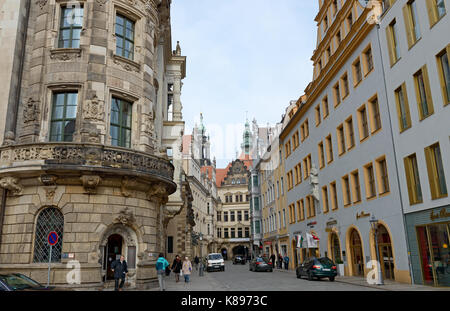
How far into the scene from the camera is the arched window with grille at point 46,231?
16.6 metres

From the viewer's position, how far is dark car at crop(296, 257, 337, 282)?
2312 cm

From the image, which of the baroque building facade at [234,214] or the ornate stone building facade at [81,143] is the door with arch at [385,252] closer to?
the ornate stone building facade at [81,143]

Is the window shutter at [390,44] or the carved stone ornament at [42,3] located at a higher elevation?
the carved stone ornament at [42,3]

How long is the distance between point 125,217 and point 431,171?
13839 millimetres

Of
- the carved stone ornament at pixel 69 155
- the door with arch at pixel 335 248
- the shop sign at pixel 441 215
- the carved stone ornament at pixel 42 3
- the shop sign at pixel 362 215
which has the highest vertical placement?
the carved stone ornament at pixel 42 3

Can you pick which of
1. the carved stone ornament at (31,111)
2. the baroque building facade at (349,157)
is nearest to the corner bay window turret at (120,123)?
the carved stone ornament at (31,111)

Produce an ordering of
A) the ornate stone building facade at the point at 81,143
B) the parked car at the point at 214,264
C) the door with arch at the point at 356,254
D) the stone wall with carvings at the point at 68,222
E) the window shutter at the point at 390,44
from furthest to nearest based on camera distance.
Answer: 1. the parked car at the point at 214,264
2. the door with arch at the point at 356,254
3. the window shutter at the point at 390,44
4. the ornate stone building facade at the point at 81,143
5. the stone wall with carvings at the point at 68,222

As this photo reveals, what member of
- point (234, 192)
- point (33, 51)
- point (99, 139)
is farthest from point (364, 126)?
point (234, 192)

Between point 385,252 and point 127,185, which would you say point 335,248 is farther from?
point 127,185

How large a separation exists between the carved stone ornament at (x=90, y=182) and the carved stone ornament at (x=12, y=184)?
2942 millimetres

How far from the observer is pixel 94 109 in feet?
60.2

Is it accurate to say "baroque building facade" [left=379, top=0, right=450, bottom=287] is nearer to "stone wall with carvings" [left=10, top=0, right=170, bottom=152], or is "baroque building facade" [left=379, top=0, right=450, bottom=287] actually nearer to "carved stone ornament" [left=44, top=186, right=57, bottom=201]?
"stone wall with carvings" [left=10, top=0, right=170, bottom=152]

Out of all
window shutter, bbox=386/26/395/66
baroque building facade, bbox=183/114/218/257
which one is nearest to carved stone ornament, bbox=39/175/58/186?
window shutter, bbox=386/26/395/66

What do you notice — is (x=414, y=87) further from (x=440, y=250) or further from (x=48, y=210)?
(x=48, y=210)
